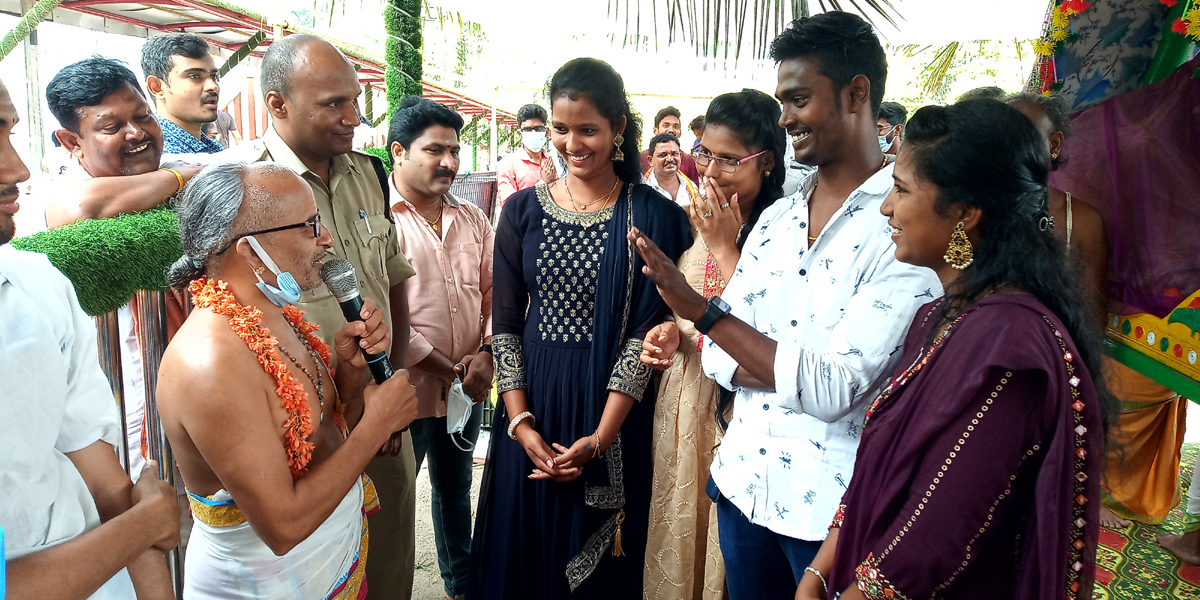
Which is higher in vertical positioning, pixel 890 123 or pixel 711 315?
pixel 890 123

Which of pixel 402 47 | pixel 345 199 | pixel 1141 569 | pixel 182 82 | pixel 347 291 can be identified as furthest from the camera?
pixel 402 47

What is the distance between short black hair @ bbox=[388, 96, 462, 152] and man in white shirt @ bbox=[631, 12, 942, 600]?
6.33 feet

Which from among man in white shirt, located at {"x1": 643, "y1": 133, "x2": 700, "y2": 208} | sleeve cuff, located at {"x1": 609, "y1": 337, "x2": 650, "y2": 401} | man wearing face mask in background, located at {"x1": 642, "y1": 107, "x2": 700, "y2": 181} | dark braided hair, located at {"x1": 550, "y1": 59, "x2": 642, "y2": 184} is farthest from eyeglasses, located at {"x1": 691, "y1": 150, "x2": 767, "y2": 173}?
man wearing face mask in background, located at {"x1": 642, "y1": 107, "x2": 700, "y2": 181}

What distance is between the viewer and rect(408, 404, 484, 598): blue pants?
3223 millimetres

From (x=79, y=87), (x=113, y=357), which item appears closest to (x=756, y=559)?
(x=113, y=357)

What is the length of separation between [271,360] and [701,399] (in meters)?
1.43

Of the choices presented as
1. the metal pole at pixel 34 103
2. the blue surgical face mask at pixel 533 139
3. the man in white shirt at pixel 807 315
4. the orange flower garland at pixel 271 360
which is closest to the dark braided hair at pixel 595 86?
the man in white shirt at pixel 807 315

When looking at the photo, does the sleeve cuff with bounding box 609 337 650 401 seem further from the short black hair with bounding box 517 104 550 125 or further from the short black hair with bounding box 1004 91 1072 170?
the short black hair with bounding box 517 104 550 125

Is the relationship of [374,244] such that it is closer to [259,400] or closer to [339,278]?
[339,278]

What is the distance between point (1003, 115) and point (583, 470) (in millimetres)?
1756

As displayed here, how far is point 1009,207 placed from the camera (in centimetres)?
128

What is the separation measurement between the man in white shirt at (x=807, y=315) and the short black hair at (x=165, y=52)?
3372mm

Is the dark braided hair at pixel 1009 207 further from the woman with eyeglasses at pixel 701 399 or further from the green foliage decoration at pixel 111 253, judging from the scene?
the green foliage decoration at pixel 111 253

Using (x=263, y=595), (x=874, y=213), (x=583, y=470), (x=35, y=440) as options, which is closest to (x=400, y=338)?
(x=583, y=470)
